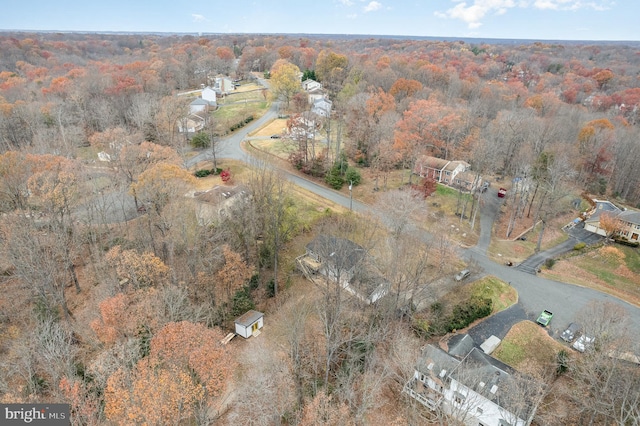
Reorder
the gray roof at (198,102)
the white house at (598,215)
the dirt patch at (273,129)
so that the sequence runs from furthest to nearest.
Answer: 1. the gray roof at (198,102)
2. the dirt patch at (273,129)
3. the white house at (598,215)

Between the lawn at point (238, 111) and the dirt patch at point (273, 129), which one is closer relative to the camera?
the dirt patch at point (273, 129)

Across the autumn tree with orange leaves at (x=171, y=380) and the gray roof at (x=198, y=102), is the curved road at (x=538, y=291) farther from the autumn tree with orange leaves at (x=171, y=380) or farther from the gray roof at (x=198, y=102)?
the gray roof at (x=198, y=102)

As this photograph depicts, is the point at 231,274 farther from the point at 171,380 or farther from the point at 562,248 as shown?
the point at 562,248

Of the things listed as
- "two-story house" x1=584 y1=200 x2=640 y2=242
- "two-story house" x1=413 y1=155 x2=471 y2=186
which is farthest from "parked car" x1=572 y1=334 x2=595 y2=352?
"two-story house" x1=413 y1=155 x2=471 y2=186

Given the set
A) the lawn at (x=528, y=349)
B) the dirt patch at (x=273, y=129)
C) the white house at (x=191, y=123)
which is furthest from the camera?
the dirt patch at (x=273, y=129)

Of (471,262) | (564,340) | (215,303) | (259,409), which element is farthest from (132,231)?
(564,340)

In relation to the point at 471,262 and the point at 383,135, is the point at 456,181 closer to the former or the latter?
the point at 383,135

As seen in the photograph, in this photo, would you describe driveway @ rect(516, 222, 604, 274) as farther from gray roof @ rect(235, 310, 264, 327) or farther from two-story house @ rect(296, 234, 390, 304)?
gray roof @ rect(235, 310, 264, 327)
